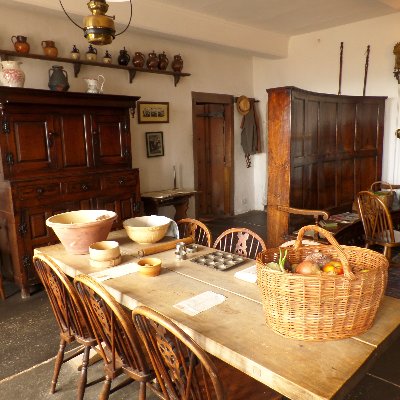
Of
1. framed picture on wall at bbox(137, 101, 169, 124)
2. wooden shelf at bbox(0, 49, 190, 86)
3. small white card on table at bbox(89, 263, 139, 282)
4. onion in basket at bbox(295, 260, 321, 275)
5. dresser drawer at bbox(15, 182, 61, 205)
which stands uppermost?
wooden shelf at bbox(0, 49, 190, 86)

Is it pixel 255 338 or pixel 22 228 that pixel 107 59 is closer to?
pixel 22 228

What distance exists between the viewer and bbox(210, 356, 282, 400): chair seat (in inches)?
58.9

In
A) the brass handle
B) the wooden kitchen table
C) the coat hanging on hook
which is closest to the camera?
the wooden kitchen table

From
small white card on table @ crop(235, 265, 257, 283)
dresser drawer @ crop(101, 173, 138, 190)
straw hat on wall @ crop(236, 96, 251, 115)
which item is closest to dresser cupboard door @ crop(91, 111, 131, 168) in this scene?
dresser drawer @ crop(101, 173, 138, 190)

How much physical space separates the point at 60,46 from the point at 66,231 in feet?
9.14

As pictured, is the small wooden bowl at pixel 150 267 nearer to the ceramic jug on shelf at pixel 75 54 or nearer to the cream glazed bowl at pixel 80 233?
the cream glazed bowl at pixel 80 233

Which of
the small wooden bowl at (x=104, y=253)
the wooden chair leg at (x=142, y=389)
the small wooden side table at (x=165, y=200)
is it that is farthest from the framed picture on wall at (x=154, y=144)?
the wooden chair leg at (x=142, y=389)

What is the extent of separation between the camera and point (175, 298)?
1660 millimetres

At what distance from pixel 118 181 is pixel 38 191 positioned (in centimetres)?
85

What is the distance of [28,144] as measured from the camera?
346 cm

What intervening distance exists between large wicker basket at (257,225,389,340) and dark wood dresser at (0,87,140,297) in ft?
8.77

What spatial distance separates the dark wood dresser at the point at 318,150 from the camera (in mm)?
3713

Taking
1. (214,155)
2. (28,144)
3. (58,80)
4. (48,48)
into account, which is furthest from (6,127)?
(214,155)

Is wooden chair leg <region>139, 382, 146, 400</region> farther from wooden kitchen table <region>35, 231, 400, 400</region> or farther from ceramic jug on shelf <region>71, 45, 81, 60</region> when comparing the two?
ceramic jug on shelf <region>71, 45, 81, 60</region>
